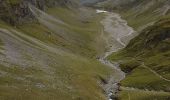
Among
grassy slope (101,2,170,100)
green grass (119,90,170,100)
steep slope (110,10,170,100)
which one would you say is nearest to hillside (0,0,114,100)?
green grass (119,90,170,100)

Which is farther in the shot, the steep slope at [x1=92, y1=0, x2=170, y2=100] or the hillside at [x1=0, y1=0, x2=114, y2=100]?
the steep slope at [x1=92, y1=0, x2=170, y2=100]

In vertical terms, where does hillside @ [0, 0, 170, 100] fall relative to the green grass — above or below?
above

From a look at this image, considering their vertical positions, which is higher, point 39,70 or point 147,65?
point 147,65

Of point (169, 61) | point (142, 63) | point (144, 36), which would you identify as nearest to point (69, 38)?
point (144, 36)

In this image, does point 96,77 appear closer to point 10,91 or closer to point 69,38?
point 10,91

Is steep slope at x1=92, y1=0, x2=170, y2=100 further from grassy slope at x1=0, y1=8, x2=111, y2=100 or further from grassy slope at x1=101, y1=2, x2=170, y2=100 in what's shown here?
grassy slope at x1=0, y1=8, x2=111, y2=100

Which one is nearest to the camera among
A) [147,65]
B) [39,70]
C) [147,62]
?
[39,70]

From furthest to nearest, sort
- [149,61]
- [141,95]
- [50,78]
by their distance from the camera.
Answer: [149,61], [141,95], [50,78]

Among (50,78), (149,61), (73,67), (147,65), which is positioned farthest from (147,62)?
(50,78)

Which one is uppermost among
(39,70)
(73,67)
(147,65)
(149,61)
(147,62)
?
(149,61)

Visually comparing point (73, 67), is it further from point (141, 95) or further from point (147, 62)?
point (147, 62)

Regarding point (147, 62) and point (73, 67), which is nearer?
point (73, 67)

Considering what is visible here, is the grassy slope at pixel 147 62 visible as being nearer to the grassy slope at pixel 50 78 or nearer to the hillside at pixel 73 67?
the hillside at pixel 73 67
